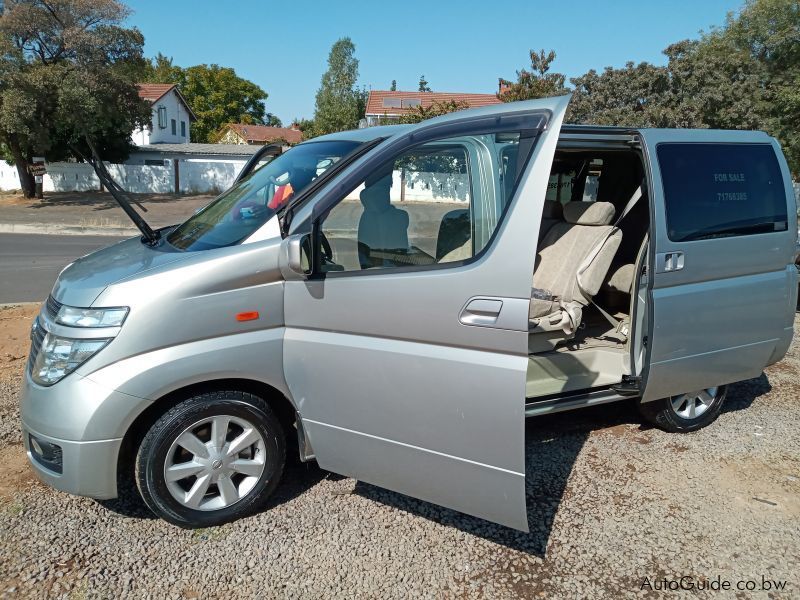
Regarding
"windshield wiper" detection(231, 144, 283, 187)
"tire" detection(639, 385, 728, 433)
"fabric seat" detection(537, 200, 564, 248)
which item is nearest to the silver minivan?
"tire" detection(639, 385, 728, 433)

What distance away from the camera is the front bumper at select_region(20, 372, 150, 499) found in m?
2.77

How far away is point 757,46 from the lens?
33.6 metres

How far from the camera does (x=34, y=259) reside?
11.8m

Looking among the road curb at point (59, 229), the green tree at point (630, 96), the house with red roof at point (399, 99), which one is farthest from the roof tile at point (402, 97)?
the road curb at point (59, 229)

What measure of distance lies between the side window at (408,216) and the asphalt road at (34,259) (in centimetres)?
649

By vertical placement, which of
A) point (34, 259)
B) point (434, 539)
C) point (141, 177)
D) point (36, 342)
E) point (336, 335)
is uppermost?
point (141, 177)

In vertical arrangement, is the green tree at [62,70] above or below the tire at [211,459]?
above

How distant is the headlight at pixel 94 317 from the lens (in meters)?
2.79

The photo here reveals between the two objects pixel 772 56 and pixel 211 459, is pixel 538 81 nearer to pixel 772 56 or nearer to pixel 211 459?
pixel 772 56

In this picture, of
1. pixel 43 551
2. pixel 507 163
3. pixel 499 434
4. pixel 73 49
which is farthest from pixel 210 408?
pixel 73 49

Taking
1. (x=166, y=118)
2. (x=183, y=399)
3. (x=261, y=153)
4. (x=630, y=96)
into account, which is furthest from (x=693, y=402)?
(x=166, y=118)

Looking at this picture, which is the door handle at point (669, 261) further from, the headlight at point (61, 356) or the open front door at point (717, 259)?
the headlight at point (61, 356)

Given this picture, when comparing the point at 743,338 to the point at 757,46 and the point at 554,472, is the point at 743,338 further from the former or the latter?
the point at 757,46

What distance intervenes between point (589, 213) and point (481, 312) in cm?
212
